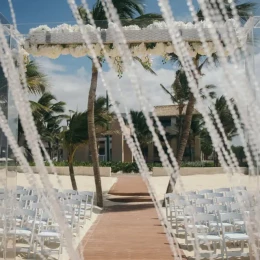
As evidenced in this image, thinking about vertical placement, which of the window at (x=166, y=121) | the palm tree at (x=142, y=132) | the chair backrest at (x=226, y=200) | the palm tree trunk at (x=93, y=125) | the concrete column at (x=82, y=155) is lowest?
the chair backrest at (x=226, y=200)

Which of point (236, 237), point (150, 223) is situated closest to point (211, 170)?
point (150, 223)

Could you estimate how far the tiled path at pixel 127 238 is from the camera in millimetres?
7219

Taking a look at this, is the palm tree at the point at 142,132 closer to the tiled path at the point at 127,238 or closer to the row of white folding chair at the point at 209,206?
the tiled path at the point at 127,238

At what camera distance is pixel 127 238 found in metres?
8.62

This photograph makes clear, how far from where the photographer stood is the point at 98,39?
7.07 metres

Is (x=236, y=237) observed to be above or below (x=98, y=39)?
below

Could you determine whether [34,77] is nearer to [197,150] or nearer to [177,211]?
[177,211]

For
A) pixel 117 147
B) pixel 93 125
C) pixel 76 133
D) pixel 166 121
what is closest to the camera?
pixel 93 125

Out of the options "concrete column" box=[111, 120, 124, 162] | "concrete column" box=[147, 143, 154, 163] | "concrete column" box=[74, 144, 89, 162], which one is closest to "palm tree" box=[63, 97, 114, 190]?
"concrete column" box=[111, 120, 124, 162]

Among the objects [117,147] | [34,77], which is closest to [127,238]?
[34,77]

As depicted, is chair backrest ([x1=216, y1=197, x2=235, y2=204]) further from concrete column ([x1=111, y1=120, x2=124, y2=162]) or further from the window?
the window

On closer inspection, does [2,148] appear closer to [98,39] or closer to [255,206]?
[98,39]

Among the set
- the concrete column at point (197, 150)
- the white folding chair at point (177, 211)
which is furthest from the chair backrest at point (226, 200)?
the concrete column at point (197, 150)

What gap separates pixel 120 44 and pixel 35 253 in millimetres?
3688
